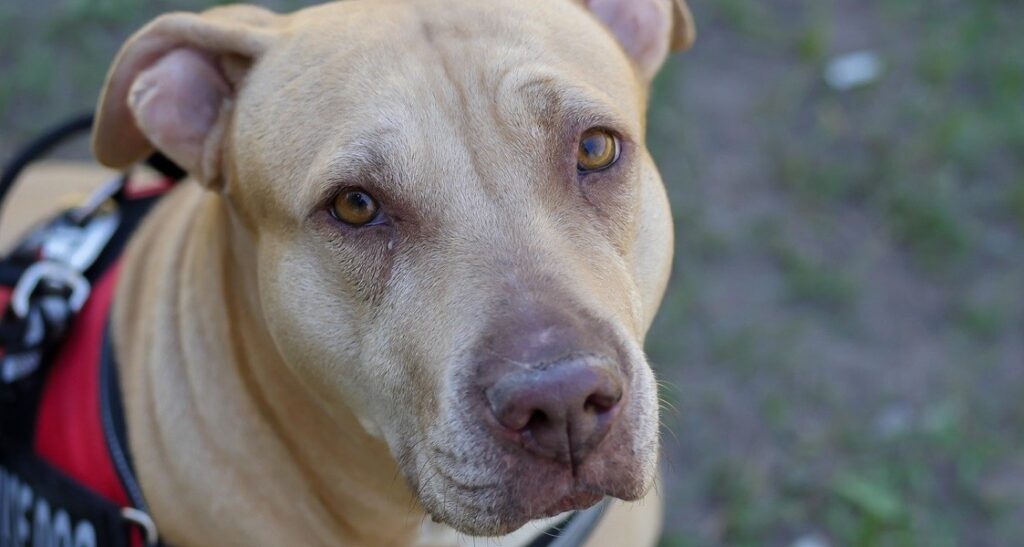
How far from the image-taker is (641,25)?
9.95 feet

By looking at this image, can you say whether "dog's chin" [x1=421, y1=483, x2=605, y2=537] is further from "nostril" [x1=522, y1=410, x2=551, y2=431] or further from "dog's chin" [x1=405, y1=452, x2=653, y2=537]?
"nostril" [x1=522, y1=410, x2=551, y2=431]

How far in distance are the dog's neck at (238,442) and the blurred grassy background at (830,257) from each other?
5.07ft

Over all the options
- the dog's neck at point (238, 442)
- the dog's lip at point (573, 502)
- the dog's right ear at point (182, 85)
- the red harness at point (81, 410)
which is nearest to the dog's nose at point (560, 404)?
the dog's lip at point (573, 502)

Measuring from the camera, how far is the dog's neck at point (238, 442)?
286 centimetres

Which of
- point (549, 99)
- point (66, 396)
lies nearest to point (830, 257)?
point (549, 99)

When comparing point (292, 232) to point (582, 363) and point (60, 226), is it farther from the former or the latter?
point (60, 226)

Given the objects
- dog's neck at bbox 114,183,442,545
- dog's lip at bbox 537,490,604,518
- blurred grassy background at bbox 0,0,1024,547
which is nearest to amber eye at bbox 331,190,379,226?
dog's neck at bbox 114,183,442,545

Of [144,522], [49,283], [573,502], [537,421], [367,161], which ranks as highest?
[367,161]

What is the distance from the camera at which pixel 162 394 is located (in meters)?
2.99

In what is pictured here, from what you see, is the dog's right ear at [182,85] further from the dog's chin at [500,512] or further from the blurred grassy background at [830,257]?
the blurred grassy background at [830,257]

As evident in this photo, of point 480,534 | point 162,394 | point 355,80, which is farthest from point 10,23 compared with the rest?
point 480,534

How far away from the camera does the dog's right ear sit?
2.77m

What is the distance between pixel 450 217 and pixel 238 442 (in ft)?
3.22

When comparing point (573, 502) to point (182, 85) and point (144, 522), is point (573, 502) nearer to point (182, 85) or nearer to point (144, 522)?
point (144, 522)
